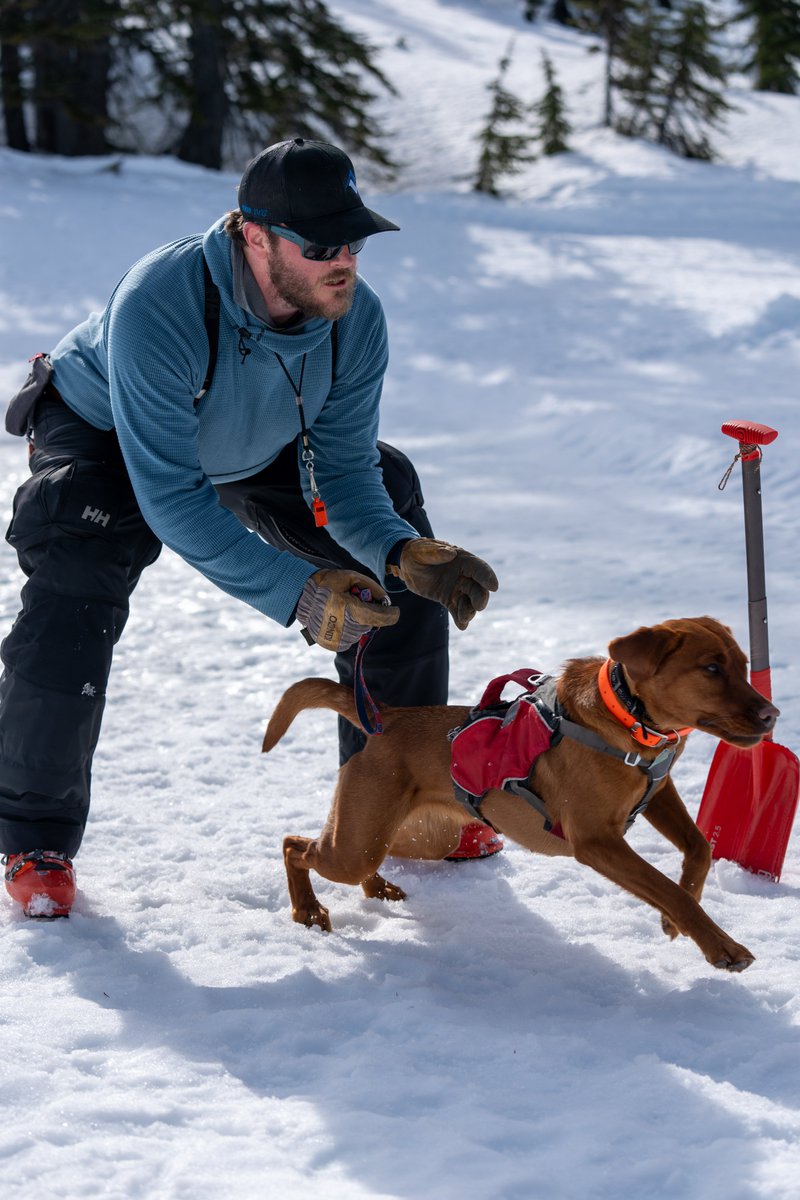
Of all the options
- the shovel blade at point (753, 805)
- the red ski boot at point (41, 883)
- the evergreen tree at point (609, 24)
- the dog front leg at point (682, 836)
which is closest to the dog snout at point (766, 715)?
the dog front leg at point (682, 836)

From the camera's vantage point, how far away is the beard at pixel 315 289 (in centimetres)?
332

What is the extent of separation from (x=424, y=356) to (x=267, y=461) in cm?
789

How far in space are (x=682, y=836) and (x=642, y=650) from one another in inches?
25.7

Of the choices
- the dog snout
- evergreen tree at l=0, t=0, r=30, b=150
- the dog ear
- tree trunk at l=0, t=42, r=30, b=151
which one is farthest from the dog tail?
tree trunk at l=0, t=42, r=30, b=151

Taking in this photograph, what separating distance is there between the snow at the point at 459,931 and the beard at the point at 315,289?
1.79 meters

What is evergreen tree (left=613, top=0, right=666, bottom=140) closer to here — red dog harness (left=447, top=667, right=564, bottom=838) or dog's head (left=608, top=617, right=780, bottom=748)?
red dog harness (left=447, top=667, right=564, bottom=838)

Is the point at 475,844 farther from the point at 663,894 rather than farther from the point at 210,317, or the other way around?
the point at 210,317

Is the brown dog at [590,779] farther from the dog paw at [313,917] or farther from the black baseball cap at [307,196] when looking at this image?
the black baseball cap at [307,196]

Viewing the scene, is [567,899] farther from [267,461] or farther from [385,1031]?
[267,461]

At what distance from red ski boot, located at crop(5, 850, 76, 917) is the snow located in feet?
0.20

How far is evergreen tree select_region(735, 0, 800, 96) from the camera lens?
26875 millimetres

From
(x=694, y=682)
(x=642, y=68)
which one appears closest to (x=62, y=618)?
(x=694, y=682)

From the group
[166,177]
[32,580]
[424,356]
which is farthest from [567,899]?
[166,177]

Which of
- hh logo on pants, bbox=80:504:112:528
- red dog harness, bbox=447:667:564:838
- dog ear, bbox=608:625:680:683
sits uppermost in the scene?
hh logo on pants, bbox=80:504:112:528
